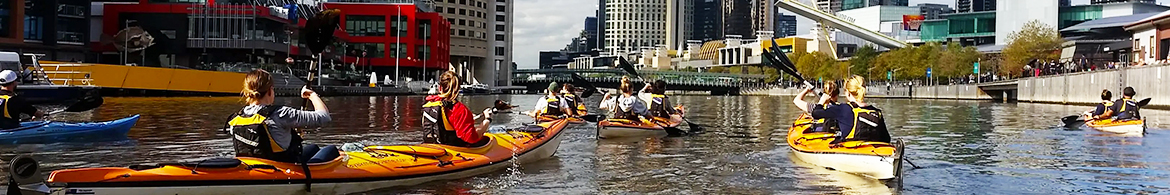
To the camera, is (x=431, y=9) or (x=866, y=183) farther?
(x=431, y=9)

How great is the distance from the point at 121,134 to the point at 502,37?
171173 mm

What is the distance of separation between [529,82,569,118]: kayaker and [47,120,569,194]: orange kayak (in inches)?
365

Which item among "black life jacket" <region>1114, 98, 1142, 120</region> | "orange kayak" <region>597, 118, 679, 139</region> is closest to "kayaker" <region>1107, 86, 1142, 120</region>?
"black life jacket" <region>1114, 98, 1142, 120</region>

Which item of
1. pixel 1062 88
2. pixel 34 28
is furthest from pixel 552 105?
pixel 34 28

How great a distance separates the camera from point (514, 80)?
639ft

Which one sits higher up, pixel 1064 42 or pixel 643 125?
pixel 1064 42

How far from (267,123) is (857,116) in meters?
8.37

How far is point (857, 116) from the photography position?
1549 cm

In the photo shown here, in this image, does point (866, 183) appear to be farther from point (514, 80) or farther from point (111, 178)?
point (514, 80)

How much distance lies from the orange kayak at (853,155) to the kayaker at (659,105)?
9.22 meters

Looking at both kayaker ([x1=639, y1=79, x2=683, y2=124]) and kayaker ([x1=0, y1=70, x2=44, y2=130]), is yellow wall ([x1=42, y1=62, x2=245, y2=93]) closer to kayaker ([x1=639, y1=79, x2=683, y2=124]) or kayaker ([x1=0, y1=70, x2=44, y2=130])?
kayaker ([x1=0, y1=70, x2=44, y2=130])

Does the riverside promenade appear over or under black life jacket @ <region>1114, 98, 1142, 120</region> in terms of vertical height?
over

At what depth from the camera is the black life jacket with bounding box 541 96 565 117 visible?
26.2 meters

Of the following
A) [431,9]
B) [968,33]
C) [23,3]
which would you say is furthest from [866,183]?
[968,33]
